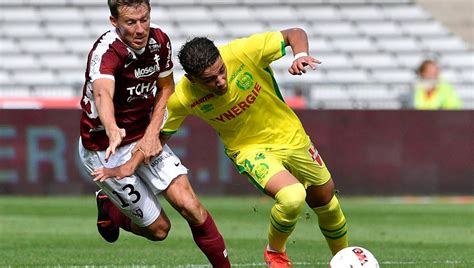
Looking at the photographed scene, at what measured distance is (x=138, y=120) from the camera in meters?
8.31

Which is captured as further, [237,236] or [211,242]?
[237,236]

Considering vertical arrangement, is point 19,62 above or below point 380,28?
below

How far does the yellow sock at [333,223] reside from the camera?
28.7ft

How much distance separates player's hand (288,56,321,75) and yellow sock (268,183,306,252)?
0.89m

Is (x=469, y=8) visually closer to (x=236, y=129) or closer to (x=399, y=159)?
(x=399, y=159)

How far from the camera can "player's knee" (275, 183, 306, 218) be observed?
806 centimetres

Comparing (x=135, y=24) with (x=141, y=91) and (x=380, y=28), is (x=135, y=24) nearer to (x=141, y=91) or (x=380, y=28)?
(x=141, y=91)

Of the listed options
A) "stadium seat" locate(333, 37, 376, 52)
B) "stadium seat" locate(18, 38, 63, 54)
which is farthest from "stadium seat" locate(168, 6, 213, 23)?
"stadium seat" locate(333, 37, 376, 52)

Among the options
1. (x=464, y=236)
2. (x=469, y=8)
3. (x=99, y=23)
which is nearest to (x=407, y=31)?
(x=469, y=8)

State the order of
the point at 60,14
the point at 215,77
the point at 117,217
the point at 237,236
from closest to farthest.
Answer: the point at 215,77 → the point at 117,217 → the point at 237,236 → the point at 60,14

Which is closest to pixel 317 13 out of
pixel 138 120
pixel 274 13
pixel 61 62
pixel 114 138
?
pixel 274 13

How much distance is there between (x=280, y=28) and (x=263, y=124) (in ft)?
54.9

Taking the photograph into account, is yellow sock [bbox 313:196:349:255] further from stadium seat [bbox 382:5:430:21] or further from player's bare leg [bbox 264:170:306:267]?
stadium seat [bbox 382:5:430:21]

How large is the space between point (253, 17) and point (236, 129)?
1704 cm
